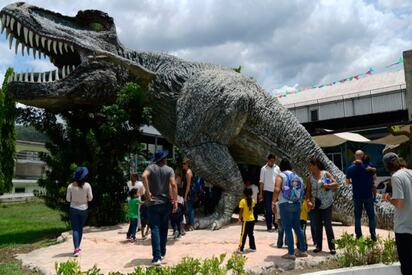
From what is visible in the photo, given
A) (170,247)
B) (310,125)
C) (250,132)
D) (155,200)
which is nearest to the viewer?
(155,200)

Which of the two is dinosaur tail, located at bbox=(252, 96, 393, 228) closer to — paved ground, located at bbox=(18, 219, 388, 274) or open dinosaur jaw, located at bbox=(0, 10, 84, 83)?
paved ground, located at bbox=(18, 219, 388, 274)

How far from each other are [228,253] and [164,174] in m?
1.47

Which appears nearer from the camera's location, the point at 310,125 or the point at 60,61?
the point at 60,61

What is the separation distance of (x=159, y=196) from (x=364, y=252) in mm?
2666

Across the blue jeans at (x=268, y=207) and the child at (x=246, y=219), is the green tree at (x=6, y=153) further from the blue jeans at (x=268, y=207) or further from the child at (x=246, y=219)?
the child at (x=246, y=219)

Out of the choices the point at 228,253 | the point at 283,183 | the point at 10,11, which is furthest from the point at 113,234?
the point at 10,11

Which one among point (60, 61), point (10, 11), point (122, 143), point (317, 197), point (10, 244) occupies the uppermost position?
point (10, 11)

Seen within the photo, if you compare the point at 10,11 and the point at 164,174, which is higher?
the point at 10,11

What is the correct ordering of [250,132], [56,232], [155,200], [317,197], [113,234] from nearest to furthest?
[155,200]
[317,197]
[113,234]
[250,132]
[56,232]

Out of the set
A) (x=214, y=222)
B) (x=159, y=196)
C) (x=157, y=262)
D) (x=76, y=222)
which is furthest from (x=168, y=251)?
(x=214, y=222)

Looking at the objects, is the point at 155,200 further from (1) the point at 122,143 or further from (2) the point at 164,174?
(1) the point at 122,143

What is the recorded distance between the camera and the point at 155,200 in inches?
219

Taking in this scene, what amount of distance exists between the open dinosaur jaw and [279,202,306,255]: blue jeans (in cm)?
543

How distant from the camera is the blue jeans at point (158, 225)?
5406 mm
